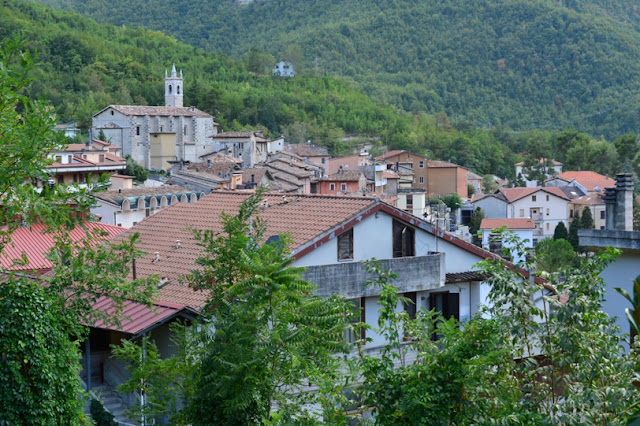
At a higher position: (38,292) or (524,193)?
(524,193)

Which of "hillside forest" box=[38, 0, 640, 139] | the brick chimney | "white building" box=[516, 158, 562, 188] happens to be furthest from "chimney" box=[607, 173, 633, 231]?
"hillside forest" box=[38, 0, 640, 139]

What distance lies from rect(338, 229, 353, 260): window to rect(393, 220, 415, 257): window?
0.78 metres

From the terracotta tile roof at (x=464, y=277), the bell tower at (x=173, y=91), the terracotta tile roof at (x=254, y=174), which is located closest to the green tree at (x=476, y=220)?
the terracotta tile roof at (x=254, y=174)

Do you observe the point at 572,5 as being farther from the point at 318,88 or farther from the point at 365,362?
the point at 365,362

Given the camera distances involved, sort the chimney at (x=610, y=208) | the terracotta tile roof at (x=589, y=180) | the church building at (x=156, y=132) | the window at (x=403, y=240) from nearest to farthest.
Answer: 1. the chimney at (x=610, y=208)
2. the window at (x=403, y=240)
3. the terracotta tile roof at (x=589, y=180)
4. the church building at (x=156, y=132)

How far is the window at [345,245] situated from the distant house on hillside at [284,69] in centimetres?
12418

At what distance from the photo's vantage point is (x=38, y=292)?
26.0 feet

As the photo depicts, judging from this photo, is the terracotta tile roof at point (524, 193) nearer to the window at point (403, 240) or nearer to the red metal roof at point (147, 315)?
the window at point (403, 240)

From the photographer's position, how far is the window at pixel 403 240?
1369cm

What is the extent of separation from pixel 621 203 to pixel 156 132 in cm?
7158

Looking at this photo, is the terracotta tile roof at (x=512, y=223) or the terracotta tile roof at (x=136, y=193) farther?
the terracotta tile roof at (x=512, y=223)

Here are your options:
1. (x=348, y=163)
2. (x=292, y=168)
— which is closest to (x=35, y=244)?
(x=292, y=168)

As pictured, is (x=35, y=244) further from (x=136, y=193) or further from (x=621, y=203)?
(x=136, y=193)

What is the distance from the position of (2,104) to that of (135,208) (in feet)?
102
